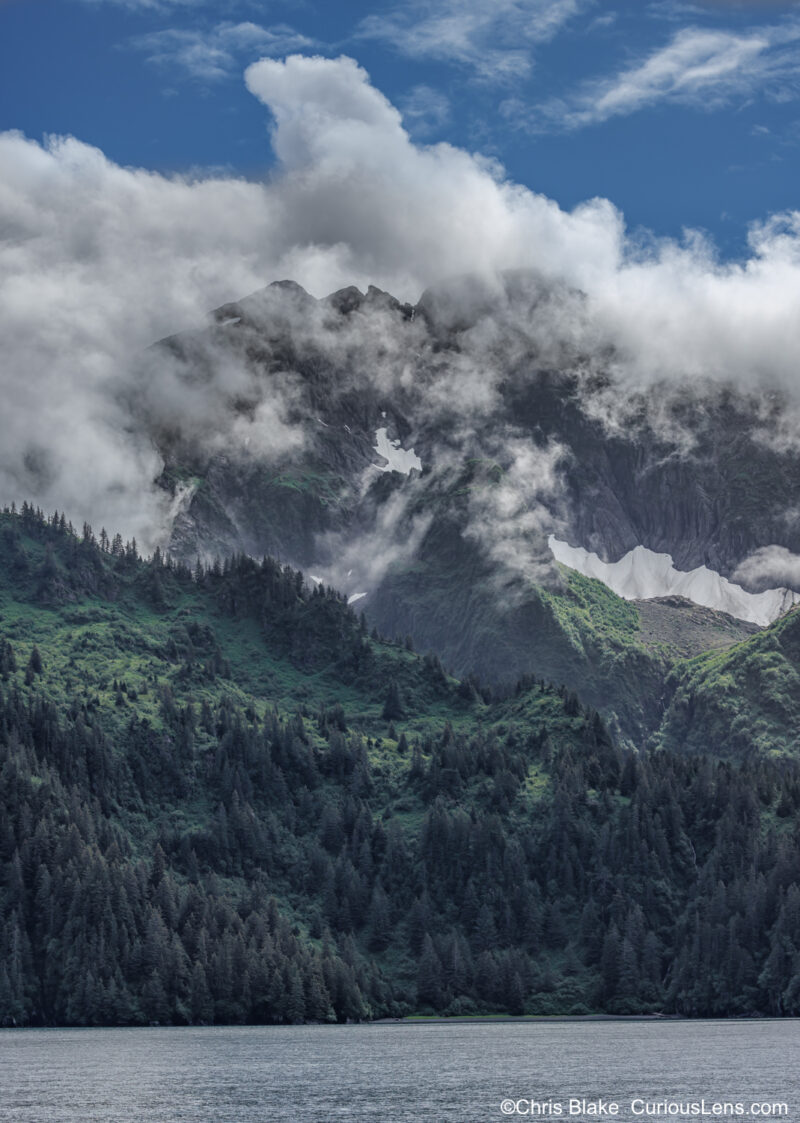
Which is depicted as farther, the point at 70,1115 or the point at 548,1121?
the point at 70,1115

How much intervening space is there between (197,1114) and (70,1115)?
13.9 m

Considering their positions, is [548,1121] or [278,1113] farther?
[278,1113]

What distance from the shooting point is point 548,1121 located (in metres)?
182

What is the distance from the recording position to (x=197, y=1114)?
198250 mm

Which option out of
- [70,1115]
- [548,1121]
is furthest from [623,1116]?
[70,1115]

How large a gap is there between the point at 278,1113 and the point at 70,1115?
22680 mm

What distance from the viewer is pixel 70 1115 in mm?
194750

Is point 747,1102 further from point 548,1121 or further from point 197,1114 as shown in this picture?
point 197,1114

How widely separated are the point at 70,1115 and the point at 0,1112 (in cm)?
852

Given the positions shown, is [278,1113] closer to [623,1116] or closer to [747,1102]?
[623,1116]

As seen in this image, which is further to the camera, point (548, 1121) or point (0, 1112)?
point (0, 1112)

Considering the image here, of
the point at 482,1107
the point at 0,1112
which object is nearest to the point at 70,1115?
the point at 0,1112

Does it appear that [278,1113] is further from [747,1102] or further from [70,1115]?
[747,1102]

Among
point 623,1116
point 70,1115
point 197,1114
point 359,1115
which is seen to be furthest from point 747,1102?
point 70,1115
